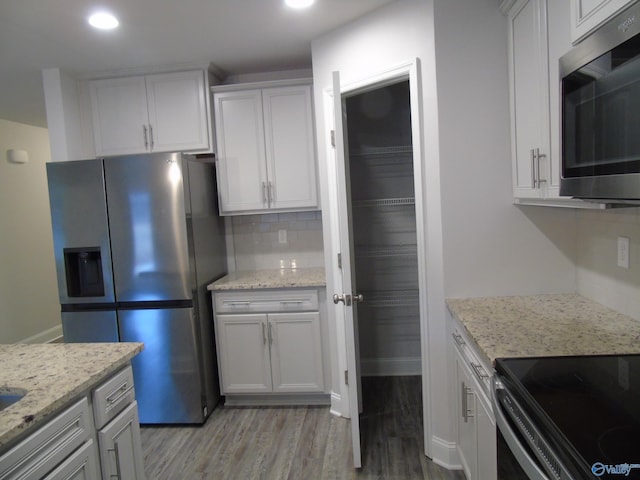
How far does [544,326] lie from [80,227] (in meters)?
2.73

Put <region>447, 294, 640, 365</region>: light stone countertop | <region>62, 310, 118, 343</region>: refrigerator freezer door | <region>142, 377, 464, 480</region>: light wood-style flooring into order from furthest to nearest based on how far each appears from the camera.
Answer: <region>62, 310, 118, 343</region>: refrigerator freezer door < <region>142, 377, 464, 480</region>: light wood-style flooring < <region>447, 294, 640, 365</region>: light stone countertop

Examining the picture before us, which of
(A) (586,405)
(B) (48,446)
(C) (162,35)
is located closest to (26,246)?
(C) (162,35)

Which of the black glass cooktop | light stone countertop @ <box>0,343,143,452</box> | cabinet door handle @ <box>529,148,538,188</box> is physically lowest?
the black glass cooktop

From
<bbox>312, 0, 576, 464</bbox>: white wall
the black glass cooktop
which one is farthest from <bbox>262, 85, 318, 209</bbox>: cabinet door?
the black glass cooktop

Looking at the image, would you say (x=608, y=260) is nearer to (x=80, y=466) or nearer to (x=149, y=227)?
(x=80, y=466)

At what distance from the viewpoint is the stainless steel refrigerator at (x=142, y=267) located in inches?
103

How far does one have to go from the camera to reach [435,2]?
1.96m

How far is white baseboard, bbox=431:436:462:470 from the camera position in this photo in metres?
2.10

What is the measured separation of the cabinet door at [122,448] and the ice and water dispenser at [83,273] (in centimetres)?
133

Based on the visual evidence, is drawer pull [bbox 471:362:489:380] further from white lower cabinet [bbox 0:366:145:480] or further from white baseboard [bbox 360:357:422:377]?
white baseboard [bbox 360:357:422:377]

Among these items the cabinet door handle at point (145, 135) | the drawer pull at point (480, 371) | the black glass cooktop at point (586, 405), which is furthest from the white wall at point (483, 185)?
the cabinet door handle at point (145, 135)

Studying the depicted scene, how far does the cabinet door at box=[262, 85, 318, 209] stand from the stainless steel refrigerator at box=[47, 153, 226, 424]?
574 millimetres

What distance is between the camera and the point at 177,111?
2924 millimetres

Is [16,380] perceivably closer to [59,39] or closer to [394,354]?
[59,39]
